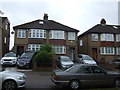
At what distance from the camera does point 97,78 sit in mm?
11797

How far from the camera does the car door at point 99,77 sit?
11.8m

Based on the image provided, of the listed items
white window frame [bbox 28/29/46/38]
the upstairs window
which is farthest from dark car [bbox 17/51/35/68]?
the upstairs window

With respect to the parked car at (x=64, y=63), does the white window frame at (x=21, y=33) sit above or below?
above

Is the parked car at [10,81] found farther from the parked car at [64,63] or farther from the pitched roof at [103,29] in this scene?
the pitched roof at [103,29]

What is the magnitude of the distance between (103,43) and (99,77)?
2559 centimetres

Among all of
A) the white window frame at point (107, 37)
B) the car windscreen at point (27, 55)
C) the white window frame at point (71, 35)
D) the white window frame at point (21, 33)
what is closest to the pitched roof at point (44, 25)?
the white window frame at point (21, 33)

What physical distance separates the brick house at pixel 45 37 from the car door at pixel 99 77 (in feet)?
71.9

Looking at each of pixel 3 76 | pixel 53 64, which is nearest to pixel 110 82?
pixel 3 76

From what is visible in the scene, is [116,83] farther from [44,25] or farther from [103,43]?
[103,43]

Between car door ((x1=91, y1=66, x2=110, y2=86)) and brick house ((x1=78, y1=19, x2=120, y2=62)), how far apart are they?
24.1 meters

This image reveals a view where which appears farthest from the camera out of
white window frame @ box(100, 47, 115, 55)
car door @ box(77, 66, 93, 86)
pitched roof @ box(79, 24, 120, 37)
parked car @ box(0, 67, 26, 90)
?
pitched roof @ box(79, 24, 120, 37)

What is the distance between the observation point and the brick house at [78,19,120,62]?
119ft

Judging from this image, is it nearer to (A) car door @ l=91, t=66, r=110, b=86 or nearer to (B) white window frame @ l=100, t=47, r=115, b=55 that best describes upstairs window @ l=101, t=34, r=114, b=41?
(B) white window frame @ l=100, t=47, r=115, b=55

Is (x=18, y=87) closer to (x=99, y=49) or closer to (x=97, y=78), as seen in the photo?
(x=97, y=78)
